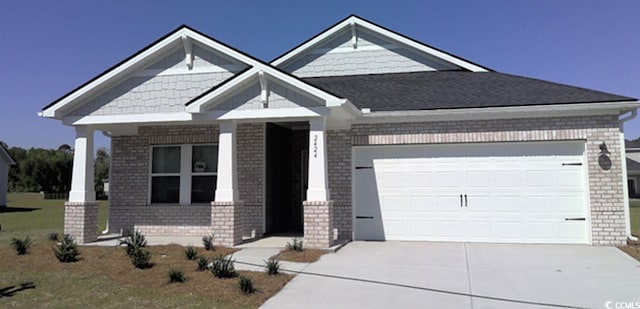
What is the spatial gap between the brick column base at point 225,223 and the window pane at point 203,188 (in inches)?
91.1

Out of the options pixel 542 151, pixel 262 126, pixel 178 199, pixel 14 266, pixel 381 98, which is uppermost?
pixel 381 98

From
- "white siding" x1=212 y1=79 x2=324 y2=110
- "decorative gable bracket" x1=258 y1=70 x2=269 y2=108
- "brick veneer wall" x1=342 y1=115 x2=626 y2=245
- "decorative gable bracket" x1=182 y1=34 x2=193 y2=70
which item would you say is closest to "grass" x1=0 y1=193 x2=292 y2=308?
"white siding" x1=212 y1=79 x2=324 y2=110

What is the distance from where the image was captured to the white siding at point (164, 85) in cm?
1084

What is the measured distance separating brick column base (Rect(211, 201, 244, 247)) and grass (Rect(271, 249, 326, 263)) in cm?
141

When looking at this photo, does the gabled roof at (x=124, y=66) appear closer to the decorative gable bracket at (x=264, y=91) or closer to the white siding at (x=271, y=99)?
the white siding at (x=271, y=99)

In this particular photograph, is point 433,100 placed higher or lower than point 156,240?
higher

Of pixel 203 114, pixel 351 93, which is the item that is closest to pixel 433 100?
pixel 351 93

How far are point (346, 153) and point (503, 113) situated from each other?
3799 millimetres

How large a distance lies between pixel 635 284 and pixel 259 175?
828cm

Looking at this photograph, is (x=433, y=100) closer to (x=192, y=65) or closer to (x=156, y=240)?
(x=192, y=65)

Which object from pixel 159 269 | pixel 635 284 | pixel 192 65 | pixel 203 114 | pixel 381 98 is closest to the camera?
pixel 635 284

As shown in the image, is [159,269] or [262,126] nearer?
[159,269]

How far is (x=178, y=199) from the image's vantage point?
494 inches

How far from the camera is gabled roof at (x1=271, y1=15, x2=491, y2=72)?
47.2 ft
